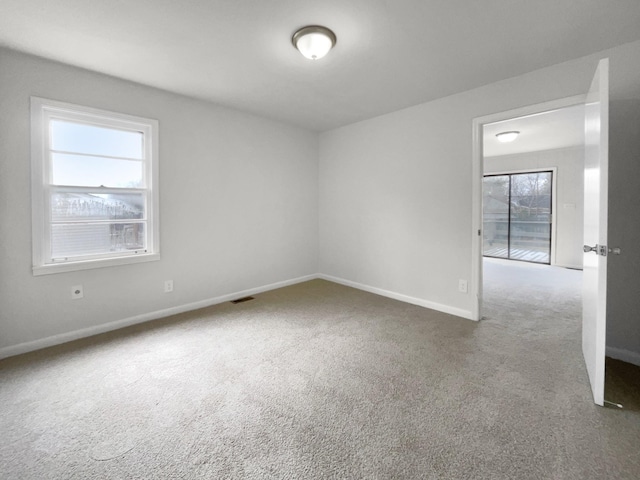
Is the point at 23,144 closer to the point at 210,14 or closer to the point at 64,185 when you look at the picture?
the point at 64,185

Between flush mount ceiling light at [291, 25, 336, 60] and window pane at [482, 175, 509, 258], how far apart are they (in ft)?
22.4

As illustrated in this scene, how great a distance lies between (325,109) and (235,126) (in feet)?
3.85

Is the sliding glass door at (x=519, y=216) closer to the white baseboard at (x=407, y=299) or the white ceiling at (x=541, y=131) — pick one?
the white ceiling at (x=541, y=131)

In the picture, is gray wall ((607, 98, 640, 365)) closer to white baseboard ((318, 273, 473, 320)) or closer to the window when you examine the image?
white baseboard ((318, 273, 473, 320))

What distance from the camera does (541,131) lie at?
196 inches

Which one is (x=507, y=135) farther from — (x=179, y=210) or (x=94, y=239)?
(x=94, y=239)

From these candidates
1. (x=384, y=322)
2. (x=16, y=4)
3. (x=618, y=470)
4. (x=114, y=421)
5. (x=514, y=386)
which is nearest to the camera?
(x=618, y=470)

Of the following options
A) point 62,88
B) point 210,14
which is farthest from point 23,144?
point 210,14

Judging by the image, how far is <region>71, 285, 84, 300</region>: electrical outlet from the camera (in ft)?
9.09

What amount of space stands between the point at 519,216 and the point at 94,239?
27.3 feet

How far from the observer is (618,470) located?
1382 millimetres

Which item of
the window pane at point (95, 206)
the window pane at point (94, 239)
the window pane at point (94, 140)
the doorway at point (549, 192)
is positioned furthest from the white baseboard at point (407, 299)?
the window pane at point (94, 140)

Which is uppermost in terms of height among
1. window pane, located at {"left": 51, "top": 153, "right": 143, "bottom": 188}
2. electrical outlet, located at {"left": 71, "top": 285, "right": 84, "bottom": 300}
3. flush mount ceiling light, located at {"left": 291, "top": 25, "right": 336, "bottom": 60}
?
flush mount ceiling light, located at {"left": 291, "top": 25, "right": 336, "bottom": 60}

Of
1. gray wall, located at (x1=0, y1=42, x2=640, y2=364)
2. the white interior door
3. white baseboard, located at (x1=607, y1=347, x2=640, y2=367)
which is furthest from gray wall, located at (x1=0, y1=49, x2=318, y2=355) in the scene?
white baseboard, located at (x1=607, y1=347, x2=640, y2=367)
